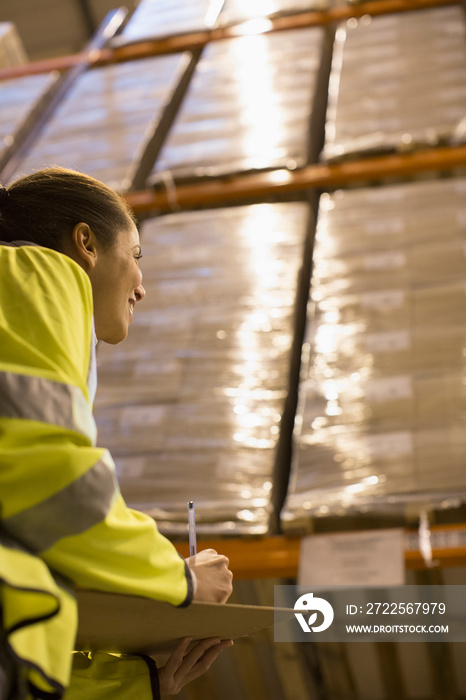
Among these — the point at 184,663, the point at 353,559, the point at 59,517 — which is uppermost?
the point at 59,517

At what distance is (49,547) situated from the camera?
1036mm

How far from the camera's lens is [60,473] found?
1.04 m

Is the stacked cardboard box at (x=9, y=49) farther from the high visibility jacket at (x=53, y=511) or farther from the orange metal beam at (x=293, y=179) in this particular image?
the high visibility jacket at (x=53, y=511)

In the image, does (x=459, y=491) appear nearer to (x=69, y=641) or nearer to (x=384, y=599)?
(x=384, y=599)

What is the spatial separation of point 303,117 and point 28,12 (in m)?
9.14

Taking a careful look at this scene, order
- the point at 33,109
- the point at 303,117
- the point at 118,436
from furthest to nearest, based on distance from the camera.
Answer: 1. the point at 33,109
2. the point at 303,117
3. the point at 118,436

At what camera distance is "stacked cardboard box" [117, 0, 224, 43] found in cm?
613

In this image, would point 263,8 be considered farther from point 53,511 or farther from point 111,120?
point 53,511

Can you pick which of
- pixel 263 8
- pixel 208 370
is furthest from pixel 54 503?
pixel 263 8

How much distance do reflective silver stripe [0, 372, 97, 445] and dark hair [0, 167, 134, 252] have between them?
40cm

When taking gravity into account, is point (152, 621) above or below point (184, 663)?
above

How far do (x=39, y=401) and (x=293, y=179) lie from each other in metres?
3.12

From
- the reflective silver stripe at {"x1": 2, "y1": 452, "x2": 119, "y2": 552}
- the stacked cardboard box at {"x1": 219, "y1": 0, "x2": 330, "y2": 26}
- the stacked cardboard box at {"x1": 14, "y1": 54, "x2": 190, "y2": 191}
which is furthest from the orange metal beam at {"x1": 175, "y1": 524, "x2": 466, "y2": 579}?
the stacked cardboard box at {"x1": 219, "y1": 0, "x2": 330, "y2": 26}

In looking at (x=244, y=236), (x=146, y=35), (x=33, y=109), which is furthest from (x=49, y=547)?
(x=146, y=35)
